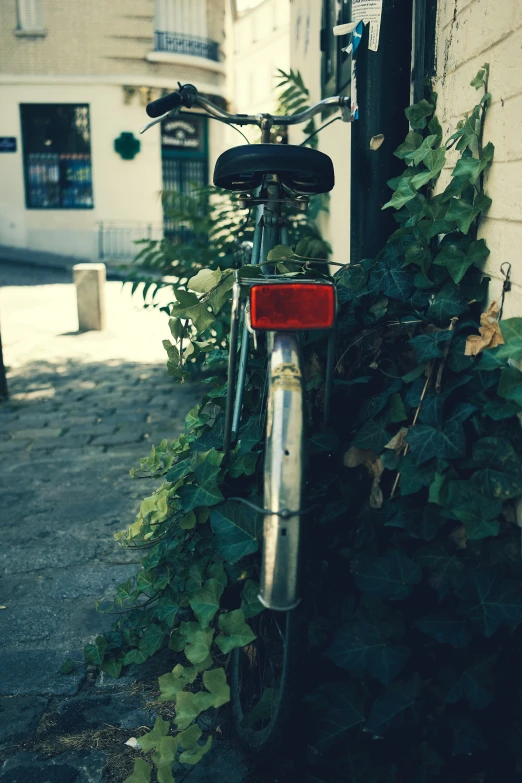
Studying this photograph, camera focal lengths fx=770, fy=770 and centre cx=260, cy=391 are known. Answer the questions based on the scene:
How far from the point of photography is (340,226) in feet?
17.7

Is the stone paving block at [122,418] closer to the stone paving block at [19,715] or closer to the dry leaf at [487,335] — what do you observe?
the stone paving block at [19,715]

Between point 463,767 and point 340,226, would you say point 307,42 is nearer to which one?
point 340,226

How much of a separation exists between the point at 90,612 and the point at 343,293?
62.3 inches

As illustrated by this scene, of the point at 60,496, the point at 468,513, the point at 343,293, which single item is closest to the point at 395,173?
the point at 343,293

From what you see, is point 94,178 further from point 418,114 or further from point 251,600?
point 251,600

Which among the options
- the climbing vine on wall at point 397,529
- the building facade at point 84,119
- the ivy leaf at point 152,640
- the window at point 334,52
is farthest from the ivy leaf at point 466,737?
the building facade at point 84,119

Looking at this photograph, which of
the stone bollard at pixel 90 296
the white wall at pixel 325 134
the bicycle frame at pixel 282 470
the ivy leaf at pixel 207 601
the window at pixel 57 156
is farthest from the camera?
the window at pixel 57 156

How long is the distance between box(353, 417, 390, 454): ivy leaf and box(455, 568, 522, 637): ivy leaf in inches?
16.6

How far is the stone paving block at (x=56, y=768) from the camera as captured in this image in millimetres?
2105

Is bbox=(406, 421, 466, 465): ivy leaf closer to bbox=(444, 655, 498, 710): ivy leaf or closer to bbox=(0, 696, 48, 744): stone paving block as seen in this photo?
bbox=(444, 655, 498, 710): ivy leaf

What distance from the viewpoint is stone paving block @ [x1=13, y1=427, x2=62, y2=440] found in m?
5.37

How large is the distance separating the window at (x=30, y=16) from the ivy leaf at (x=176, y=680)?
21399 millimetres

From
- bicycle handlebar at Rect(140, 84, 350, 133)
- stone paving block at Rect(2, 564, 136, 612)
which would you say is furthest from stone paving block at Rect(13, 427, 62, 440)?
bicycle handlebar at Rect(140, 84, 350, 133)

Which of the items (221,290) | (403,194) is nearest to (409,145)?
(403,194)
